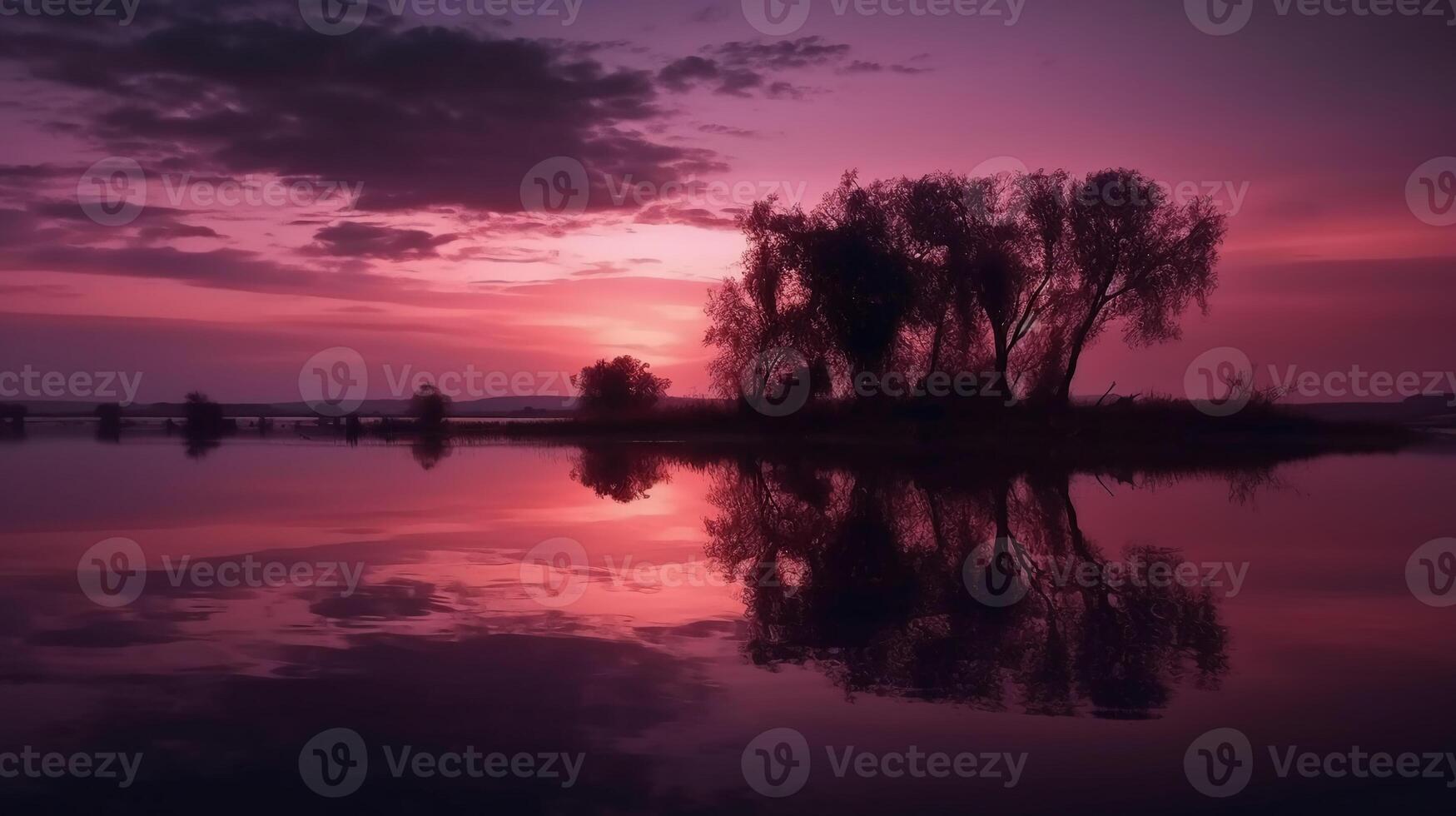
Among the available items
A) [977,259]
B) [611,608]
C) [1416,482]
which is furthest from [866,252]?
[611,608]

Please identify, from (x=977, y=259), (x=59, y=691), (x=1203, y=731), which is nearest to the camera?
(x=1203, y=731)

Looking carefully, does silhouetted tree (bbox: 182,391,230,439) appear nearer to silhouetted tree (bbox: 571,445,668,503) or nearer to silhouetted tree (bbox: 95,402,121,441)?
silhouetted tree (bbox: 95,402,121,441)

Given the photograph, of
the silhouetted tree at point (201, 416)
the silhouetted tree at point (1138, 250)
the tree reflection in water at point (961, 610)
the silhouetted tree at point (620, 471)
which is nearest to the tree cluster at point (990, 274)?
the silhouetted tree at point (1138, 250)

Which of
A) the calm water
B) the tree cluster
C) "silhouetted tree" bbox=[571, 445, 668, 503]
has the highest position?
the tree cluster

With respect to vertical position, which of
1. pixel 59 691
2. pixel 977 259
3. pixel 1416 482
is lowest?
pixel 59 691

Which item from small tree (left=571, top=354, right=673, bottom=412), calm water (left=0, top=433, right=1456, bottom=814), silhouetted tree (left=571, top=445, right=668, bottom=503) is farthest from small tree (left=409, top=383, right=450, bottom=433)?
calm water (left=0, top=433, right=1456, bottom=814)

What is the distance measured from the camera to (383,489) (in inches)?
1002

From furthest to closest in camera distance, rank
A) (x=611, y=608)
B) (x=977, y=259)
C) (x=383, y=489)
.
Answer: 1. (x=977, y=259)
2. (x=383, y=489)
3. (x=611, y=608)

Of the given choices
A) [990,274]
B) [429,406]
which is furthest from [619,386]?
[990,274]

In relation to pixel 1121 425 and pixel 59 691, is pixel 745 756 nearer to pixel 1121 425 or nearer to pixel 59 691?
pixel 59 691

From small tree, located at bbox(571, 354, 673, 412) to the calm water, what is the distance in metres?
56.8

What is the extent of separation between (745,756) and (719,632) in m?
3.39

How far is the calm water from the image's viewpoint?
20.3 feet

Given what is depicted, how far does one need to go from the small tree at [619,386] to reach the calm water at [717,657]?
56.8 metres
